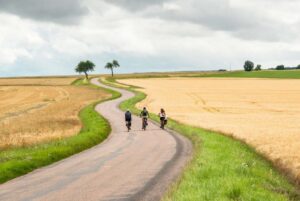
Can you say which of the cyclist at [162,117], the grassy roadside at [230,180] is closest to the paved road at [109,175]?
the grassy roadside at [230,180]

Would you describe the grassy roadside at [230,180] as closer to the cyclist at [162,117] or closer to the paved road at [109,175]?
the paved road at [109,175]

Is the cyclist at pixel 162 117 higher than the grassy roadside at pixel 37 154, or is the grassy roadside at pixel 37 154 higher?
the grassy roadside at pixel 37 154

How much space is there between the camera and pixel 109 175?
71.0 feet

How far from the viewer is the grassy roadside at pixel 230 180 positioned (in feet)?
50.5

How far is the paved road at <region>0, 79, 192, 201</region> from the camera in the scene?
17578mm

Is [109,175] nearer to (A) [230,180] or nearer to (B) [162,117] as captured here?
(A) [230,180]

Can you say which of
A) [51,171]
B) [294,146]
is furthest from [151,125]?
[51,171]

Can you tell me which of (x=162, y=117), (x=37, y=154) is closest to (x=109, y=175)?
(x=37, y=154)

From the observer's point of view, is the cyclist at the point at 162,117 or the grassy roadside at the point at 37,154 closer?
the grassy roadside at the point at 37,154

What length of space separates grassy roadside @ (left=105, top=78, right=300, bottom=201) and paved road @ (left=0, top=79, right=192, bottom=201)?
1078mm

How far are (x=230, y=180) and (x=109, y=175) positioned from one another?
5.97m

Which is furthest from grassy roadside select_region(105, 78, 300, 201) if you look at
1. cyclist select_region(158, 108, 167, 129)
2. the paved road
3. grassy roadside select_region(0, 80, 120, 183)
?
cyclist select_region(158, 108, 167, 129)

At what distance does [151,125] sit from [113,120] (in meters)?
6.73

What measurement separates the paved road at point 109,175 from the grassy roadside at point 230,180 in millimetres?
1078
